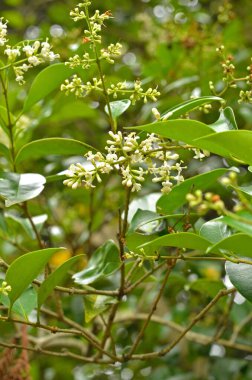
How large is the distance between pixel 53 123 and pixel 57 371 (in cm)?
103

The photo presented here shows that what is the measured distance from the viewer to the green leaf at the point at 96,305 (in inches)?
53.9

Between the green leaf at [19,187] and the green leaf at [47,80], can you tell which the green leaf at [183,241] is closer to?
the green leaf at [19,187]

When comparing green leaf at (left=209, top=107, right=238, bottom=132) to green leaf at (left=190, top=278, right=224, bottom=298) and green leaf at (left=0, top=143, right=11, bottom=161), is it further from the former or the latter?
green leaf at (left=190, top=278, right=224, bottom=298)

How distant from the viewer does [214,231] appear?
1126mm

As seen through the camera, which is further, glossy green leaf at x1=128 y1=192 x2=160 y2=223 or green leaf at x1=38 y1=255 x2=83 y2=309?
glossy green leaf at x1=128 y1=192 x2=160 y2=223

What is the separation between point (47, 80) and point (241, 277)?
57 centimetres

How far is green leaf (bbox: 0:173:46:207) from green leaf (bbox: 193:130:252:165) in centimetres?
37

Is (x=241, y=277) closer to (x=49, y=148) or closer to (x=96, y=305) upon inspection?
(x=96, y=305)

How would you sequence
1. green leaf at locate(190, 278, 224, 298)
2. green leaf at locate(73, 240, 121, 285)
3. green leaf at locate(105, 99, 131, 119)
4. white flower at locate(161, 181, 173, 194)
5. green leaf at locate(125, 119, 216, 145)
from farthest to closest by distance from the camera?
green leaf at locate(190, 278, 224, 298)
green leaf at locate(73, 240, 121, 285)
green leaf at locate(105, 99, 131, 119)
white flower at locate(161, 181, 173, 194)
green leaf at locate(125, 119, 216, 145)

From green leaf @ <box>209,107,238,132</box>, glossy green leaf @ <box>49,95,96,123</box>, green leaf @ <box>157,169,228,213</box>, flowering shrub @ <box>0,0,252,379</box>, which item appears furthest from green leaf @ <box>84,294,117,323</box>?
glossy green leaf @ <box>49,95,96,123</box>

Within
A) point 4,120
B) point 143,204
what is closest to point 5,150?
point 4,120

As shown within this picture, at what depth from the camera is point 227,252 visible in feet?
3.39

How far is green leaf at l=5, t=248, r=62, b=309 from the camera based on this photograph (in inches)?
42.8

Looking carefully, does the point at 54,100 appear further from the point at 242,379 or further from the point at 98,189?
the point at 242,379
